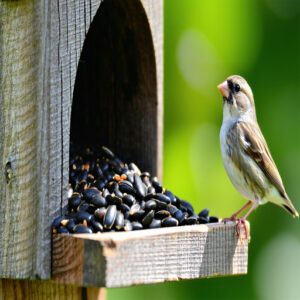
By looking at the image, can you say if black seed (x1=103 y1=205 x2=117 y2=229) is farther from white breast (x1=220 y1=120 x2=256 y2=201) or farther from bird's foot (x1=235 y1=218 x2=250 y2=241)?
white breast (x1=220 y1=120 x2=256 y2=201)

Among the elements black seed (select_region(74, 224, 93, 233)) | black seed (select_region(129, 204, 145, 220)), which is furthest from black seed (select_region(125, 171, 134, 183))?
black seed (select_region(74, 224, 93, 233))

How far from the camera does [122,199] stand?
12.3 feet

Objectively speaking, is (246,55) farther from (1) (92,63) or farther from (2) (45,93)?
A: (2) (45,93)

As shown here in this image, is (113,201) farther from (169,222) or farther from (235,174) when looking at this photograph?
(235,174)

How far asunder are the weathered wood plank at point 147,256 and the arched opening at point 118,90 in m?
0.86

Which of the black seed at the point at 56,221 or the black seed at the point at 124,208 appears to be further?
the black seed at the point at 124,208

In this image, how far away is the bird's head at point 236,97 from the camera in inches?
176

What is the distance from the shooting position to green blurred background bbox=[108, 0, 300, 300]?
6.20m

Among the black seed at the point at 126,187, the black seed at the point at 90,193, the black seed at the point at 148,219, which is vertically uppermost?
the black seed at the point at 126,187

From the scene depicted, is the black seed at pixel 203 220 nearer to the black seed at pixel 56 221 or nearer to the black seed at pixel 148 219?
the black seed at pixel 148 219

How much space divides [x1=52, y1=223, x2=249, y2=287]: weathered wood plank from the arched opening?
2.81 ft

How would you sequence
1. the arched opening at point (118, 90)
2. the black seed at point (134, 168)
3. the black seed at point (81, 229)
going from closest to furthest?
the black seed at point (81, 229) → the black seed at point (134, 168) → the arched opening at point (118, 90)

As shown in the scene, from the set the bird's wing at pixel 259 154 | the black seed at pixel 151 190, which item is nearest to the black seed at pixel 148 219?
the black seed at pixel 151 190

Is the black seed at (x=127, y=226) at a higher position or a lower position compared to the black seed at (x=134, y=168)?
lower
